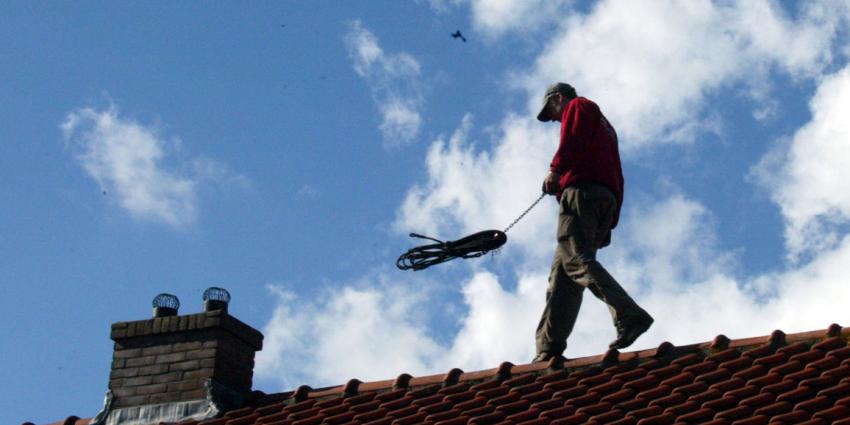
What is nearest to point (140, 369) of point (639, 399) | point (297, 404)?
point (297, 404)

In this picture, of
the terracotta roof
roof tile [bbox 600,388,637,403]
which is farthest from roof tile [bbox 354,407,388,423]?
roof tile [bbox 600,388,637,403]

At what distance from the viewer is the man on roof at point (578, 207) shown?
Result: 1067 cm

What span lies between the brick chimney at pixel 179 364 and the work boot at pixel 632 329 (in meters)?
2.79

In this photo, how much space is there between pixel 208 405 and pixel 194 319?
2.48 feet

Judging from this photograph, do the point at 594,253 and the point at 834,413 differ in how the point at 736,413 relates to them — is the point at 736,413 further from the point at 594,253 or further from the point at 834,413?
the point at 594,253

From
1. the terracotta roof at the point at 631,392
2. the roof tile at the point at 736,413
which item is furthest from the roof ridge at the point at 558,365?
the roof tile at the point at 736,413

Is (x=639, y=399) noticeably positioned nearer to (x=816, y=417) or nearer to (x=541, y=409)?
(x=541, y=409)

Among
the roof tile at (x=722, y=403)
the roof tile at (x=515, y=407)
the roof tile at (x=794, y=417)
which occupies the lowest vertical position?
the roof tile at (x=794, y=417)

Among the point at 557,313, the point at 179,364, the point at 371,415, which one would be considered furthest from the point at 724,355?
the point at 179,364

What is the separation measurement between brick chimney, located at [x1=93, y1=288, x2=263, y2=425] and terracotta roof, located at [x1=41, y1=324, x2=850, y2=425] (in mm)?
317

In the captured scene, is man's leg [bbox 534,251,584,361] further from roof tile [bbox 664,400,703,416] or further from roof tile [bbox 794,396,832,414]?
roof tile [bbox 794,396,832,414]

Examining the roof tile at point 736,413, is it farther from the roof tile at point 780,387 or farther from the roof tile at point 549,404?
the roof tile at point 549,404

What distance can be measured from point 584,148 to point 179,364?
3.32 metres

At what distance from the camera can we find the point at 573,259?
10703mm
